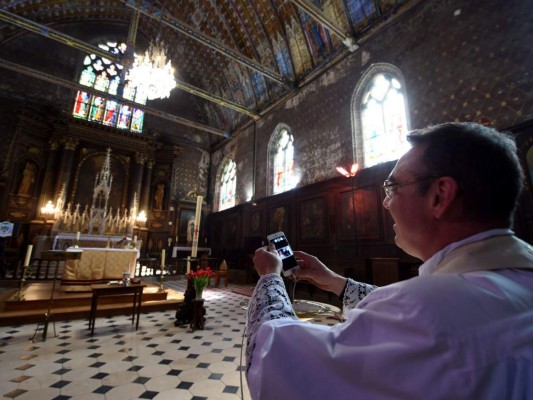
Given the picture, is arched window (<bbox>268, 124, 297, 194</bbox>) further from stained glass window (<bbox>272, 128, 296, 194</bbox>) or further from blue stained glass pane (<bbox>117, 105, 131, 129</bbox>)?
blue stained glass pane (<bbox>117, 105, 131, 129</bbox>)

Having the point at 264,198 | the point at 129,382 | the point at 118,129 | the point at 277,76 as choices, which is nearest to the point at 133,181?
the point at 118,129

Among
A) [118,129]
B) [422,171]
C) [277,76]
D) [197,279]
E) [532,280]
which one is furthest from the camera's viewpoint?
[118,129]

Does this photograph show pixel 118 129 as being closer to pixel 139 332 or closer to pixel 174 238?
pixel 174 238

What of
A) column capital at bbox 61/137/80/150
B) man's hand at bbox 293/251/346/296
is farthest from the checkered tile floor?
column capital at bbox 61/137/80/150

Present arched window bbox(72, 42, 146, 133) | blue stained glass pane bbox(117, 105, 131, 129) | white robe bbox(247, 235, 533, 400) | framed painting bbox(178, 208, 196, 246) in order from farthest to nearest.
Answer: blue stained glass pane bbox(117, 105, 131, 129), framed painting bbox(178, 208, 196, 246), arched window bbox(72, 42, 146, 133), white robe bbox(247, 235, 533, 400)

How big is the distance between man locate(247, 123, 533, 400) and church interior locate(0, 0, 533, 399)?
92cm

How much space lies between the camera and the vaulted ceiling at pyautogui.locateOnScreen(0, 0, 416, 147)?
30.8ft

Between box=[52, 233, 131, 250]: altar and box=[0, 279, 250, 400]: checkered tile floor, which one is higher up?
box=[52, 233, 131, 250]: altar

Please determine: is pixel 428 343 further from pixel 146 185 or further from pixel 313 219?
pixel 146 185

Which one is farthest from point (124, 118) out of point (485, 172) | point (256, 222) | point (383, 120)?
point (485, 172)

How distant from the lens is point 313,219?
10.1 metres

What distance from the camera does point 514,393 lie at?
454 mm

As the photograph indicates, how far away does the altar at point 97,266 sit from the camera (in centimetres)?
735

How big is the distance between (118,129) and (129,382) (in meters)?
16.5
